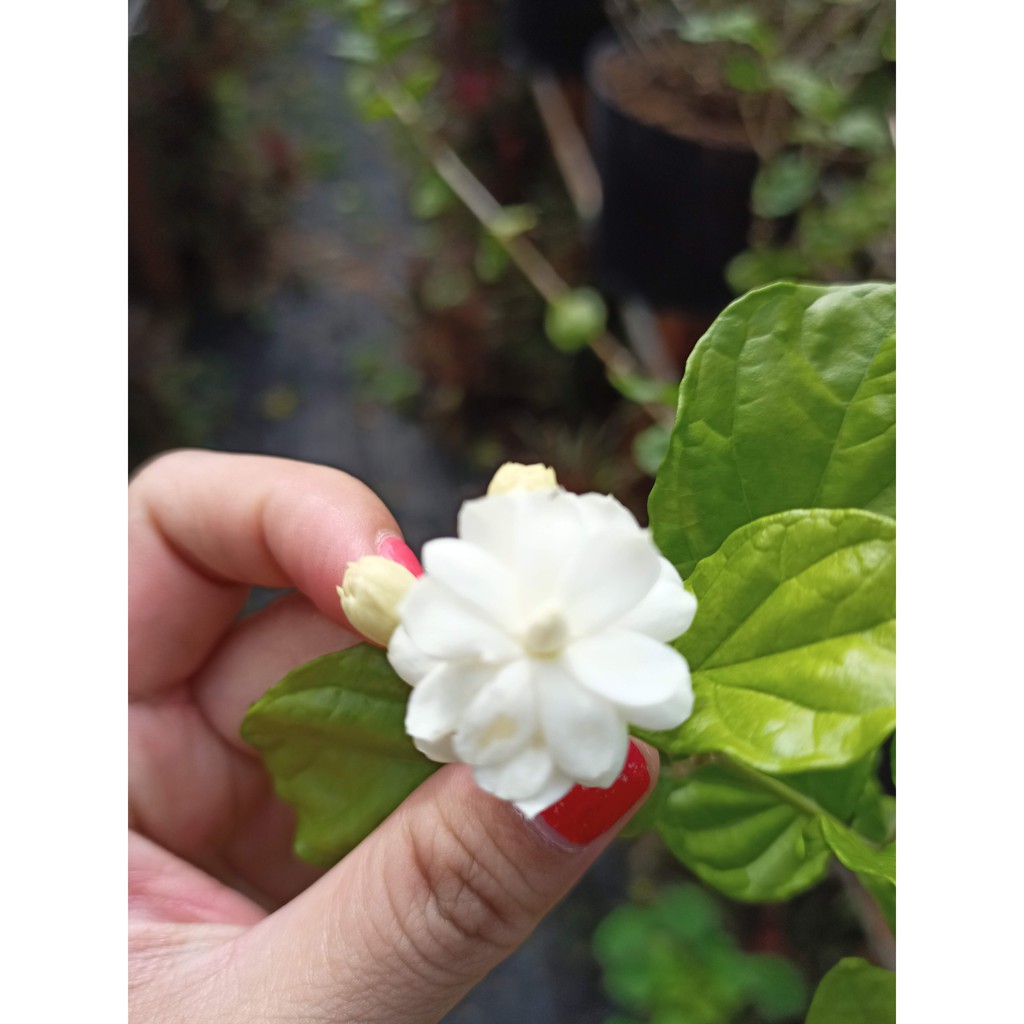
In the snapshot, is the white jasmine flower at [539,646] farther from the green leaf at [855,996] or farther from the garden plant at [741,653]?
the green leaf at [855,996]

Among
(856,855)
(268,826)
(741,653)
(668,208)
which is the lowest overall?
(268,826)

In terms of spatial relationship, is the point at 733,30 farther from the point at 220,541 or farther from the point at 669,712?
the point at 669,712

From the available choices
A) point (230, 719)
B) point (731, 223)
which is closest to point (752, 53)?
point (731, 223)

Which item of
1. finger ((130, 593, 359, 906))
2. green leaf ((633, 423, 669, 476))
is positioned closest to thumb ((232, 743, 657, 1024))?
finger ((130, 593, 359, 906))

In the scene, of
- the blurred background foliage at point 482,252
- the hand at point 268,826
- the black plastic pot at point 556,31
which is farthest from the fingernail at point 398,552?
the black plastic pot at point 556,31

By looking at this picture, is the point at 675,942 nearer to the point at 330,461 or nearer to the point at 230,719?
the point at 230,719

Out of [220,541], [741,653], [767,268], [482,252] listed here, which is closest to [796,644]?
[741,653]

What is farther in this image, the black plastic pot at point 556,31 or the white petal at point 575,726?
the black plastic pot at point 556,31
